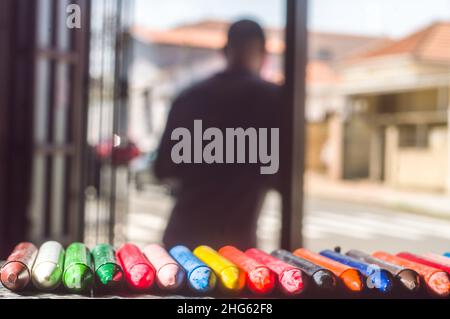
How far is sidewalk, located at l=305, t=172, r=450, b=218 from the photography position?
1106cm

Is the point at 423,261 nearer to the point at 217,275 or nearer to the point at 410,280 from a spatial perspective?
the point at 410,280

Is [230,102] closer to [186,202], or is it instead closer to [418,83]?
[186,202]

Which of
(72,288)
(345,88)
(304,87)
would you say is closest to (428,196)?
(345,88)

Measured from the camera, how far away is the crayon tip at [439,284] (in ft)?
3.78

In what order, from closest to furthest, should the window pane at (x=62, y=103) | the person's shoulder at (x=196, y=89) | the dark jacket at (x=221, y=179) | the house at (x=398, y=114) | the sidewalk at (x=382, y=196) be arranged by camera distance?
1. the dark jacket at (x=221, y=179)
2. the person's shoulder at (x=196, y=89)
3. the window pane at (x=62, y=103)
4. the sidewalk at (x=382, y=196)
5. the house at (x=398, y=114)

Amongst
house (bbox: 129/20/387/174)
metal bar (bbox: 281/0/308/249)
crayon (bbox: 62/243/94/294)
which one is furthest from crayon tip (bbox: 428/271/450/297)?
house (bbox: 129/20/387/174)

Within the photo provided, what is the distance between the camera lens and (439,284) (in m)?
1.16

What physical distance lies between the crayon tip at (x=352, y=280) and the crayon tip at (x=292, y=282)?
0.08 metres

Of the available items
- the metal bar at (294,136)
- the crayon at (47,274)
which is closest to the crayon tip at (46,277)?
the crayon at (47,274)

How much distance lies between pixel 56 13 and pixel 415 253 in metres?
2.47

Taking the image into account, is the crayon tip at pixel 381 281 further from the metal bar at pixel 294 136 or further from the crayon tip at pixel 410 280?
the metal bar at pixel 294 136

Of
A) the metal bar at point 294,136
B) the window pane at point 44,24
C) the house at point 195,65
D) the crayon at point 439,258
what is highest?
the house at point 195,65

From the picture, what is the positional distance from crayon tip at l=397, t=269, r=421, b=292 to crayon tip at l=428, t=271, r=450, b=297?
0.02 metres

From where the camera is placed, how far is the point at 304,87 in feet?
6.15
